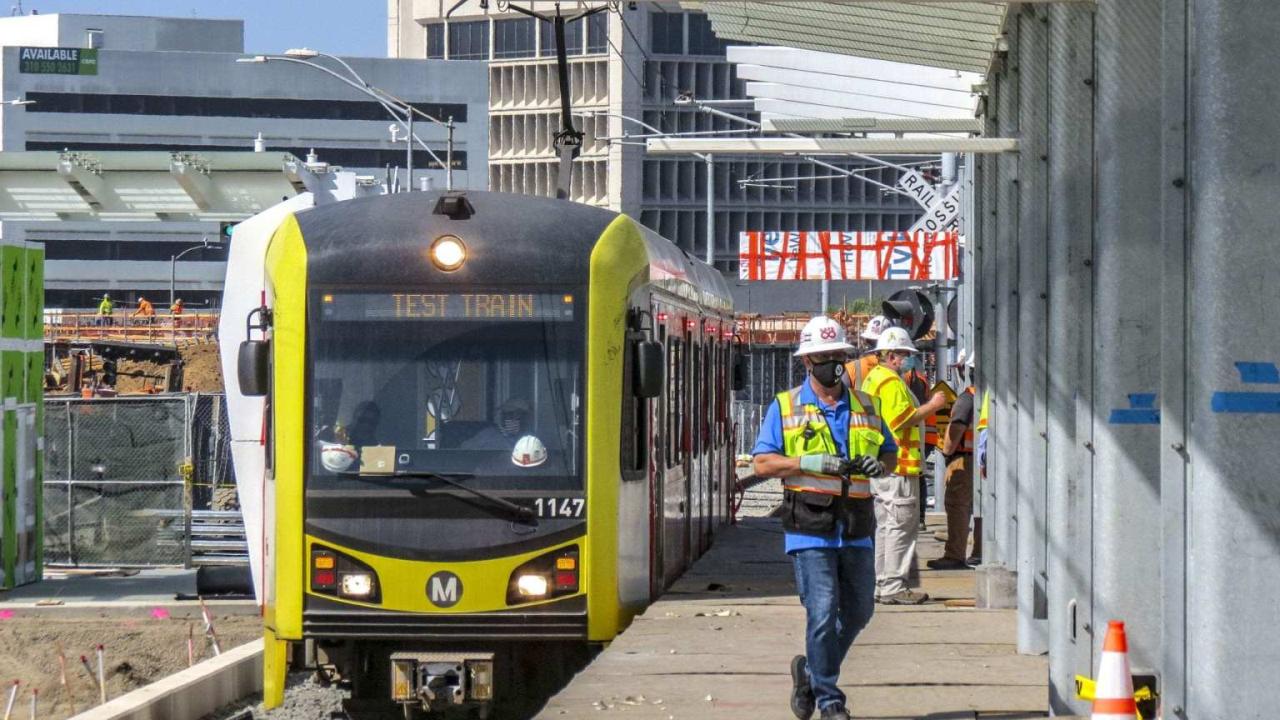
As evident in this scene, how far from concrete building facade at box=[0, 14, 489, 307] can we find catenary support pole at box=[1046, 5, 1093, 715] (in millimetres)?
106308

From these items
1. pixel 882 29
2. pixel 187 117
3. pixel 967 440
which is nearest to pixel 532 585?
pixel 882 29

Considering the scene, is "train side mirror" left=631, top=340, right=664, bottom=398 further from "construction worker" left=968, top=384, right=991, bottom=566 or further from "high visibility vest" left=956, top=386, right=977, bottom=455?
"construction worker" left=968, top=384, right=991, bottom=566

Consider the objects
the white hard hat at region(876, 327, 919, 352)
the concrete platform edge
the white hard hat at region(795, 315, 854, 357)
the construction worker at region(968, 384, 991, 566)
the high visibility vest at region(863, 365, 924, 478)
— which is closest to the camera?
the white hard hat at region(795, 315, 854, 357)

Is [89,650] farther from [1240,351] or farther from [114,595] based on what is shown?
[1240,351]

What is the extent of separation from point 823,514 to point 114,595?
1217 centimetres

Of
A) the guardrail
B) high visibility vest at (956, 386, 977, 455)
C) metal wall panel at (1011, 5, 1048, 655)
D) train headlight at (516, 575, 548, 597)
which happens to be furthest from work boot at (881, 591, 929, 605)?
the guardrail

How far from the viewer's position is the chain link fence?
895 inches

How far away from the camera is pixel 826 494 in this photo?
8859 millimetres

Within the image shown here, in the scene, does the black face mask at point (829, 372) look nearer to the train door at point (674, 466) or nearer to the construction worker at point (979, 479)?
the train door at point (674, 466)

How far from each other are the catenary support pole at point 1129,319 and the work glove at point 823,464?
1134 millimetres

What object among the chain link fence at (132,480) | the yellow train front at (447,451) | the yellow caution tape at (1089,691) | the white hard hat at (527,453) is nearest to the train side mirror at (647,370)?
the yellow train front at (447,451)

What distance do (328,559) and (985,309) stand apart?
289 inches

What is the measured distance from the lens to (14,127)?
11631 cm

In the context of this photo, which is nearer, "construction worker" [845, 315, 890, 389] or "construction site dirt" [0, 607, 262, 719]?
"construction worker" [845, 315, 890, 389]
